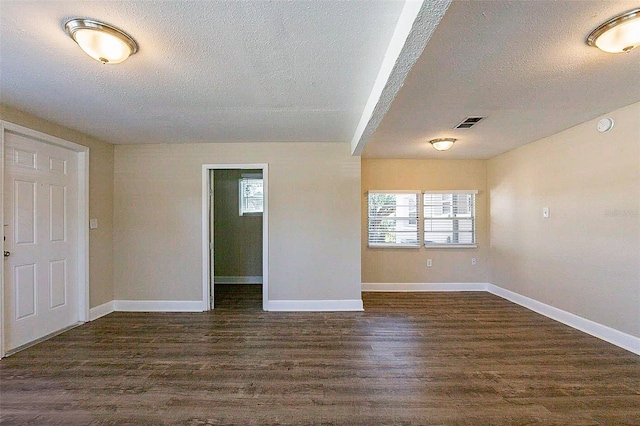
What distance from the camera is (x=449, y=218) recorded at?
5656 mm

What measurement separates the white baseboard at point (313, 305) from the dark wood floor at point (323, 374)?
43cm

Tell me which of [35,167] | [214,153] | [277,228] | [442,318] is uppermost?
[214,153]

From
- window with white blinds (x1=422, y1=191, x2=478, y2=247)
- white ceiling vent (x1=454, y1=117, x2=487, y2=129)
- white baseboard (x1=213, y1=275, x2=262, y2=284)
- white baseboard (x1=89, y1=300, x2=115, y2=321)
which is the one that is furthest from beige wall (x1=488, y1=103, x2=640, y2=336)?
white baseboard (x1=89, y1=300, x2=115, y2=321)

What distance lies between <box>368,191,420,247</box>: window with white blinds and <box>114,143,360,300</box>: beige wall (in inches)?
49.7

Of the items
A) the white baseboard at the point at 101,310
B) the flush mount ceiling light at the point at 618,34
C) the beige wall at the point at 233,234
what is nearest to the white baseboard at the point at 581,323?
the flush mount ceiling light at the point at 618,34

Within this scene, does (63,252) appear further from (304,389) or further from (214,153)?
(304,389)

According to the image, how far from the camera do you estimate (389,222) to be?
564 centimetres

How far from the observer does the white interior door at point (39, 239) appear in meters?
3.06

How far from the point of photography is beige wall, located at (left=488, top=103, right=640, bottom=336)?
3.10 meters

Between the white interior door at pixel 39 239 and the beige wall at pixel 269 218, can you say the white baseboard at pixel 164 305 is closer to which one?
the beige wall at pixel 269 218

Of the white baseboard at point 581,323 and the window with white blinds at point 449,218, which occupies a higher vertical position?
the window with white blinds at point 449,218

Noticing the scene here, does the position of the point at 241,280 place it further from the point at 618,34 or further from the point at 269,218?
the point at 618,34

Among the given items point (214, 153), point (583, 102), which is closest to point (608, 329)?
point (583, 102)

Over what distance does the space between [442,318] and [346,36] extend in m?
3.58
